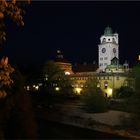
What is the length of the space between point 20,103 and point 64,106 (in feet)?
76.8

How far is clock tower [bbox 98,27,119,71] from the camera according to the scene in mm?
81500

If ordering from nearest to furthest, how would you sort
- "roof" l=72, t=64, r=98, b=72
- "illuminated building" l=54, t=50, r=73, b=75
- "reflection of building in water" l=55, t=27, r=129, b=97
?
1. "reflection of building in water" l=55, t=27, r=129, b=97
2. "illuminated building" l=54, t=50, r=73, b=75
3. "roof" l=72, t=64, r=98, b=72

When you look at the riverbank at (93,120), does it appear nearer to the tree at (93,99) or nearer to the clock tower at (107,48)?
the tree at (93,99)

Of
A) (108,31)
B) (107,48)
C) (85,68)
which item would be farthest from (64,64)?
(108,31)

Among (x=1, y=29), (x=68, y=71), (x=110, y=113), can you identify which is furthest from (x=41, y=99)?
(x=68, y=71)

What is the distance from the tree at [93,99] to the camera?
1389 inches

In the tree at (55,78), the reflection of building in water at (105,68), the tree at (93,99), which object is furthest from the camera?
the reflection of building in water at (105,68)

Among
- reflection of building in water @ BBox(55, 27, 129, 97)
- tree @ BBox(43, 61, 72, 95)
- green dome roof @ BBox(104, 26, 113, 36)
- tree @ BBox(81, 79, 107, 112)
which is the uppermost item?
green dome roof @ BBox(104, 26, 113, 36)

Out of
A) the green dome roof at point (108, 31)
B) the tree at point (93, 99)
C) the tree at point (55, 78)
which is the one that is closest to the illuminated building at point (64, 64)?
the green dome roof at point (108, 31)

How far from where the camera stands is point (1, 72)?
353cm

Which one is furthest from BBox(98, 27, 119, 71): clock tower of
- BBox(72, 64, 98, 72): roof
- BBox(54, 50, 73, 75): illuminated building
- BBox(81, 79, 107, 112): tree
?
BBox(81, 79, 107, 112): tree

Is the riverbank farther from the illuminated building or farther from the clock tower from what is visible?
the clock tower

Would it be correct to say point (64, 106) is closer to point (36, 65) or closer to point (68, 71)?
point (36, 65)

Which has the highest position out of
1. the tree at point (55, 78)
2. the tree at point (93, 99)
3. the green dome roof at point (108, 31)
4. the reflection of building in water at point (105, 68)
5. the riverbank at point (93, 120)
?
the green dome roof at point (108, 31)
